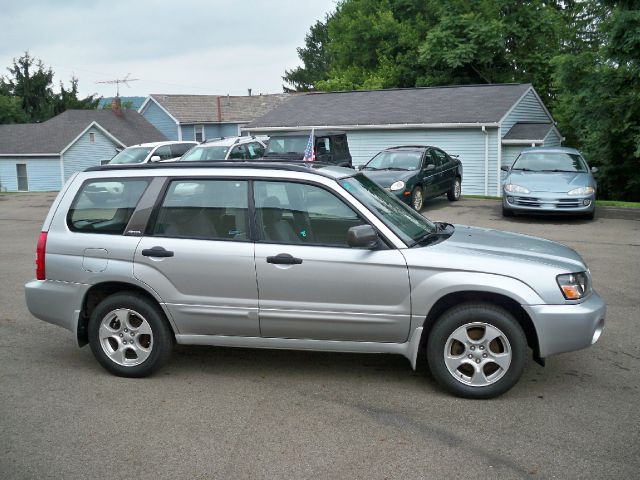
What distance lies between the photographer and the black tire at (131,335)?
5.90 metres

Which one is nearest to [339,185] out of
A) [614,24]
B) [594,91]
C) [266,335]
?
[266,335]

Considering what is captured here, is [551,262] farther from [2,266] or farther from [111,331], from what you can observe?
[2,266]

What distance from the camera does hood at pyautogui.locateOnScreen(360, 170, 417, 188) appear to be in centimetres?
1662

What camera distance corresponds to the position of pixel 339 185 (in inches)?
227

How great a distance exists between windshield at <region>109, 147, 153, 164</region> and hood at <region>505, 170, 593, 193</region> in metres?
13.1

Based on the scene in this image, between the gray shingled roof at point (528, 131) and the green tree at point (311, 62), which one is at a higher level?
the green tree at point (311, 62)

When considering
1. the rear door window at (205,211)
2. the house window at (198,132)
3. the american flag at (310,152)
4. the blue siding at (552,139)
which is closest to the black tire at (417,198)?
the american flag at (310,152)

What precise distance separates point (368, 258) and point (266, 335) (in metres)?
1.03

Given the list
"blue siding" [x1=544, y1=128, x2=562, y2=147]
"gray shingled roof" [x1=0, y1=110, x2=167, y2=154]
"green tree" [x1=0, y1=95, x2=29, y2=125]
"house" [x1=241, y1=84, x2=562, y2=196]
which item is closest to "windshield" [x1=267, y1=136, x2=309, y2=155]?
"house" [x1=241, y1=84, x2=562, y2=196]

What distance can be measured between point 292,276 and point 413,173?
1193 centimetres

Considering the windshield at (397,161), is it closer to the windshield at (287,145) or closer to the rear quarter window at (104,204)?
the windshield at (287,145)

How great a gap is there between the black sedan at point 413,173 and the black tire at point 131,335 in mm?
10783

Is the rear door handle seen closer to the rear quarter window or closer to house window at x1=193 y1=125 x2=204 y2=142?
the rear quarter window

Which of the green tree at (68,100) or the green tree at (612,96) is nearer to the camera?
the green tree at (612,96)
